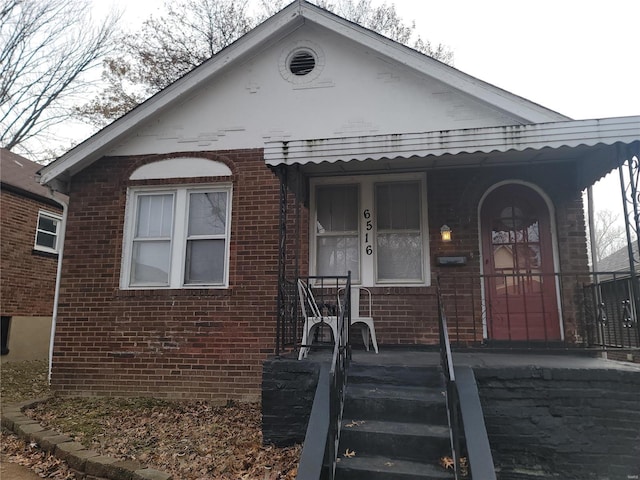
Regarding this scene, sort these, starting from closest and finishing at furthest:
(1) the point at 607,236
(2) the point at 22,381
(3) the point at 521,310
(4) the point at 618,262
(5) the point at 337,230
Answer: (3) the point at 521,310 < (5) the point at 337,230 < (2) the point at 22,381 < (4) the point at 618,262 < (1) the point at 607,236

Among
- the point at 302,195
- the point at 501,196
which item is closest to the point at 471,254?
the point at 501,196

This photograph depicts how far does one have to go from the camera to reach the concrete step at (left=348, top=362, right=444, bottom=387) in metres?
4.28

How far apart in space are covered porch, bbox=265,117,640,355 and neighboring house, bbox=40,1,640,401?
0.09 ft

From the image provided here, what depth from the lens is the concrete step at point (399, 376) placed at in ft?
14.0

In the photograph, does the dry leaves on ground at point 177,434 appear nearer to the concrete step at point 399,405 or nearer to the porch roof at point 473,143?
the concrete step at point 399,405

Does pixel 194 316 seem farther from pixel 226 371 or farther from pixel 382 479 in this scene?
pixel 382 479

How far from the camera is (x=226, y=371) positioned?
637 centimetres

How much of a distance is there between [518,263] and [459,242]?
92 centimetres

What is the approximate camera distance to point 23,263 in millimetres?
11523

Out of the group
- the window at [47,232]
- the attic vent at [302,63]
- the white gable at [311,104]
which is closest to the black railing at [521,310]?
the white gable at [311,104]

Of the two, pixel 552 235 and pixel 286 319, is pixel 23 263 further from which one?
pixel 552 235

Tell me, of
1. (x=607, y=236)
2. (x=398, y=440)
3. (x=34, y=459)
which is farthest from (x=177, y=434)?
(x=607, y=236)

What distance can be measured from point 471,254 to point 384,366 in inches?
101

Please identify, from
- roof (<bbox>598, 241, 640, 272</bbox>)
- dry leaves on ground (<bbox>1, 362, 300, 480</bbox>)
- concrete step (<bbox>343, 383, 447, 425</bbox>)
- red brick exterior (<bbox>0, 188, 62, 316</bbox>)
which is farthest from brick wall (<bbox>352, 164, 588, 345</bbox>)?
roof (<bbox>598, 241, 640, 272</bbox>)
